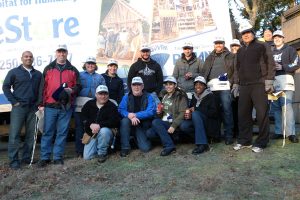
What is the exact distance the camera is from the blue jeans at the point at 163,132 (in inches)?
283

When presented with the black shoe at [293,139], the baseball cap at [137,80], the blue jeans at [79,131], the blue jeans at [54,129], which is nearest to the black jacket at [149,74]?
the baseball cap at [137,80]

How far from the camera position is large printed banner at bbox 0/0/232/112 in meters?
8.77

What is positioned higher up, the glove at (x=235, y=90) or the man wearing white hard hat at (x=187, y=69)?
the man wearing white hard hat at (x=187, y=69)

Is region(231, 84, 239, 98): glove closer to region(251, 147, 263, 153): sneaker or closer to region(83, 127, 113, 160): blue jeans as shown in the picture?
region(251, 147, 263, 153): sneaker

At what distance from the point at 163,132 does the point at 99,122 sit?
3.70ft

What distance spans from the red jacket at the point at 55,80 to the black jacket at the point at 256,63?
2.88 metres

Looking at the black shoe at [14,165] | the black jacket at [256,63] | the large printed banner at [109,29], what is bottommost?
the black shoe at [14,165]

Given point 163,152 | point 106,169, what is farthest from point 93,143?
point 163,152

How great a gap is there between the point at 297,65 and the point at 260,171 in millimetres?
2388

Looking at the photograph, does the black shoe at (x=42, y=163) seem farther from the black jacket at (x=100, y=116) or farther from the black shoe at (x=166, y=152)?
the black shoe at (x=166, y=152)

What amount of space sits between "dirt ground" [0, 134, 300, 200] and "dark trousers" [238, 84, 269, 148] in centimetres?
24

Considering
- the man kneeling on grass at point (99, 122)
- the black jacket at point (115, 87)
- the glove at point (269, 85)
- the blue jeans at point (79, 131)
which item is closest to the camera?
the glove at point (269, 85)

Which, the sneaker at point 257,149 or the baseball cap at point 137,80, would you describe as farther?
the baseball cap at point 137,80

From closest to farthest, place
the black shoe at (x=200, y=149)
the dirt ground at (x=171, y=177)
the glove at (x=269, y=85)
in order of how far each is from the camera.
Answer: the dirt ground at (x=171, y=177)
the glove at (x=269, y=85)
the black shoe at (x=200, y=149)
